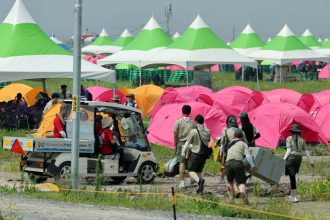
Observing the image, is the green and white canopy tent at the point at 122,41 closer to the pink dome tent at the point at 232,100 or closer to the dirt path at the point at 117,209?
the pink dome tent at the point at 232,100

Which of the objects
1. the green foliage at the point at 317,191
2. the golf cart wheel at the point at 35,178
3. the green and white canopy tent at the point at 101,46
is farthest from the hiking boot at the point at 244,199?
the green and white canopy tent at the point at 101,46

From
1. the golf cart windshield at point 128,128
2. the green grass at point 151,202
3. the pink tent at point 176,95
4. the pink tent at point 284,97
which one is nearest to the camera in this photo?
the green grass at point 151,202

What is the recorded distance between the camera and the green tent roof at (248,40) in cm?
6606

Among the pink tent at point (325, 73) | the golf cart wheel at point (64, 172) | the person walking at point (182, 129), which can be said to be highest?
the pink tent at point (325, 73)

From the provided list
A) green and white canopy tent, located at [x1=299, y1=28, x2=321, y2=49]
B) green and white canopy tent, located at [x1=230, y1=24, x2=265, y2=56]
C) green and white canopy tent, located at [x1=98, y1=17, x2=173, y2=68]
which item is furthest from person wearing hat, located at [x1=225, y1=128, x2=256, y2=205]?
green and white canopy tent, located at [x1=299, y1=28, x2=321, y2=49]

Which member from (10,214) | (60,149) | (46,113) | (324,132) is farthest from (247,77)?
(10,214)

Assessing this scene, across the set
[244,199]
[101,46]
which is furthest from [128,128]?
[101,46]

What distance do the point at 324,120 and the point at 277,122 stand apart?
8.14 feet

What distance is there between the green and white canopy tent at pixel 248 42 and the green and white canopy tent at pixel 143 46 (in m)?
14.8

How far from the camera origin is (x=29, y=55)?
27.3 meters

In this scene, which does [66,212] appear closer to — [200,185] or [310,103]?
[200,185]

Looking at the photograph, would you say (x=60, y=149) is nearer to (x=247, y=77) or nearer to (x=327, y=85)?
(x=327, y=85)

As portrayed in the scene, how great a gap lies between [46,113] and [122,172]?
4.29 m

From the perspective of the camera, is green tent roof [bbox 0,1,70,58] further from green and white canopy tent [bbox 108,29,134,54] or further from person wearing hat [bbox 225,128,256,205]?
green and white canopy tent [bbox 108,29,134,54]
